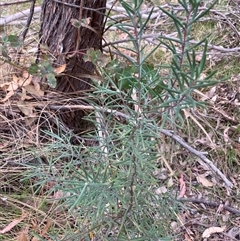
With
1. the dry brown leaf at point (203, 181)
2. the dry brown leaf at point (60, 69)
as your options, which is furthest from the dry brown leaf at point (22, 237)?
the dry brown leaf at point (203, 181)

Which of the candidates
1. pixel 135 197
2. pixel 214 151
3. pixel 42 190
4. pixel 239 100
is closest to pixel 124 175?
pixel 135 197

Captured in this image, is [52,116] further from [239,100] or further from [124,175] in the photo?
[239,100]

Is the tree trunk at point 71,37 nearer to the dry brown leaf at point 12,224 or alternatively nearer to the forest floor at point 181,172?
the forest floor at point 181,172

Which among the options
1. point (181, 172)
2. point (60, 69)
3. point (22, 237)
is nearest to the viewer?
point (22, 237)

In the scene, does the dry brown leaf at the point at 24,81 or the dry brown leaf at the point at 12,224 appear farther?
the dry brown leaf at the point at 24,81

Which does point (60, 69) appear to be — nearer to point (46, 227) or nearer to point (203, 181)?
point (46, 227)

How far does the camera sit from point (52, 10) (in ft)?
5.06

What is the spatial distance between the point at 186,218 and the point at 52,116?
58 cm

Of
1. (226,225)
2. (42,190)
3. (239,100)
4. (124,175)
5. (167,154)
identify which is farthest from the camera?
(239,100)

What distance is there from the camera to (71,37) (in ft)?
5.08

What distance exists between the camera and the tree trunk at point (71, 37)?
4.93 feet

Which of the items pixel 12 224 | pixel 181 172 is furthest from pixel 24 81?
pixel 181 172

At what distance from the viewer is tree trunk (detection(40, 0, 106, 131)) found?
1.50 m

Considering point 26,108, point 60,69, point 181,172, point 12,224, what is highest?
point 60,69
